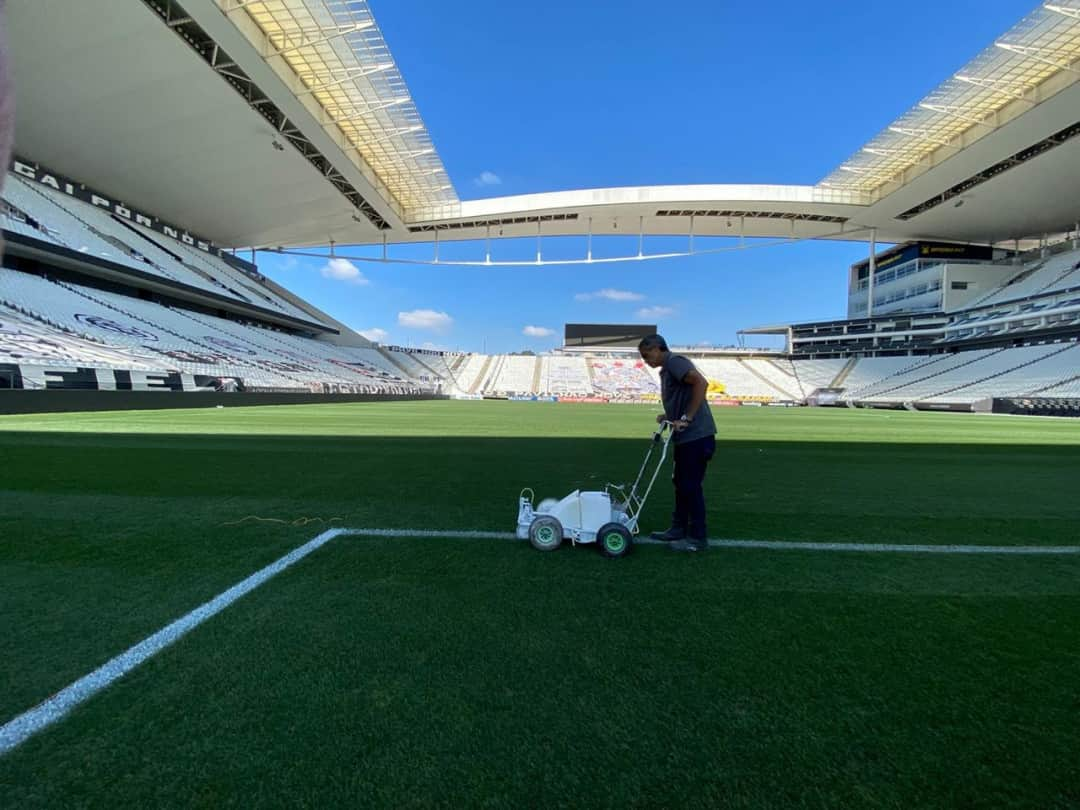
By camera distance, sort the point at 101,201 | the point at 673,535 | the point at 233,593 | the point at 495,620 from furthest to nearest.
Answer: the point at 101,201, the point at 673,535, the point at 233,593, the point at 495,620

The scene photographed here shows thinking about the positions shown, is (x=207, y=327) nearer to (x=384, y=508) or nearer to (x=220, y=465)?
(x=220, y=465)

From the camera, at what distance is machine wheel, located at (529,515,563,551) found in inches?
144

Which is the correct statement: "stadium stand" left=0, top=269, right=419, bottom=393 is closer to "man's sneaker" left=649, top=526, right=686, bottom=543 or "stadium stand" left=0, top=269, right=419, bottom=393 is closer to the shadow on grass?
the shadow on grass

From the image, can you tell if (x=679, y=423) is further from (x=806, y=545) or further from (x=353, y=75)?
(x=353, y=75)

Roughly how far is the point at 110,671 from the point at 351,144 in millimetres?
32422

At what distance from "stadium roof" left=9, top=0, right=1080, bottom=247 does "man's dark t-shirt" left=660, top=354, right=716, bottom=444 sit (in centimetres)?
2296

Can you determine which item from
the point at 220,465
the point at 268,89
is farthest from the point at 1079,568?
the point at 268,89

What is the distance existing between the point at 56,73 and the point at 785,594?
30.3 meters

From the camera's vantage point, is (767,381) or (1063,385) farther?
(767,381)

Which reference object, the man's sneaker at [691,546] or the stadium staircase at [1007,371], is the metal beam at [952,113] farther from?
the man's sneaker at [691,546]

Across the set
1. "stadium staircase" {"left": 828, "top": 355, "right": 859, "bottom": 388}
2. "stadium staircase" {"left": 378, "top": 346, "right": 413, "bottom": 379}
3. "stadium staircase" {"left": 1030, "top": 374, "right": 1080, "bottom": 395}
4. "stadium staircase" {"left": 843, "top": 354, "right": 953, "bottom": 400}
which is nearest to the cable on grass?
"stadium staircase" {"left": 1030, "top": 374, "right": 1080, "bottom": 395}

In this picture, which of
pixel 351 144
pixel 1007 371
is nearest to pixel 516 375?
pixel 351 144

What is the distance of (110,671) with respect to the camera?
6.82 feet

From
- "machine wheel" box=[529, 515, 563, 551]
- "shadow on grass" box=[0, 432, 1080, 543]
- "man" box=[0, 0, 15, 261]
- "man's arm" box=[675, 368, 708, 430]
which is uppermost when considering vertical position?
"man" box=[0, 0, 15, 261]
